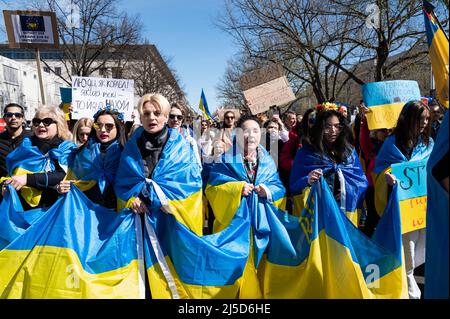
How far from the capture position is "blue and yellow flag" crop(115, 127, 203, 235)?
323 centimetres

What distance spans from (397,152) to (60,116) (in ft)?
11.6

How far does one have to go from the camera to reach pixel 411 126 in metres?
3.71

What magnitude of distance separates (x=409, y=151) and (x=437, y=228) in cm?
214

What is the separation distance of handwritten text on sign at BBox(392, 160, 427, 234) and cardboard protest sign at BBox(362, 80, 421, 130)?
0.94 meters

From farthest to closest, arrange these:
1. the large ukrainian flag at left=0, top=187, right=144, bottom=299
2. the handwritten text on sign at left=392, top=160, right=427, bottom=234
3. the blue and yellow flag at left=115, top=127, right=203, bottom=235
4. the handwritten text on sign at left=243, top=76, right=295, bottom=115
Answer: the handwritten text on sign at left=243, top=76, right=295, bottom=115 < the handwritten text on sign at left=392, top=160, right=427, bottom=234 < the blue and yellow flag at left=115, top=127, right=203, bottom=235 < the large ukrainian flag at left=0, top=187, right=144, bottom=299

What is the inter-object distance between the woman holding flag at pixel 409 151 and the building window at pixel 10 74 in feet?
136

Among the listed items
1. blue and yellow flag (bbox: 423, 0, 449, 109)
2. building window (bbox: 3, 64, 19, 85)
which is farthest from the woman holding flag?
building window (bbox: 3, 64, 19, 85)

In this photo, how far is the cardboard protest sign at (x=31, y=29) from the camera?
6574 mm

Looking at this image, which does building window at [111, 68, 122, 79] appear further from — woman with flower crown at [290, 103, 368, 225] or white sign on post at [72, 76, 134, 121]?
woman with flower crown at [290, 103, 368, 225]

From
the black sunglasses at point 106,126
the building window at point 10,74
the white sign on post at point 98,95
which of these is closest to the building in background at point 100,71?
the building window at point 10,74

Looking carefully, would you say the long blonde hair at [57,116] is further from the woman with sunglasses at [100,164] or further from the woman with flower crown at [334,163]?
the woman with flower crown at [334,163]

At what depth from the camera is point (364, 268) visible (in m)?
3.14
